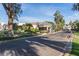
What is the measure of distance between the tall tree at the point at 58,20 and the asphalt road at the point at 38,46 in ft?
0.33

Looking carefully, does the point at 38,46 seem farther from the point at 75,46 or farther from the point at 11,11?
Result: the point at 11,11

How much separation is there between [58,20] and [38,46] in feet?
1.77

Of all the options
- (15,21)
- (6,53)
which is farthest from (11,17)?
(6,53)

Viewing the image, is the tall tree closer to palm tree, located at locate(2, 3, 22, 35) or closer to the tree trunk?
palm tree, located at locate(2, 3, 22, 35)

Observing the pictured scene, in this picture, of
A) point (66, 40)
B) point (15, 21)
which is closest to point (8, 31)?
point (15, 21)

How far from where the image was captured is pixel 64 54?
317 inches

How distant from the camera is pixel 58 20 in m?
8.19

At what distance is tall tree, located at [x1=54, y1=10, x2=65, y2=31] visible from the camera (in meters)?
8.10

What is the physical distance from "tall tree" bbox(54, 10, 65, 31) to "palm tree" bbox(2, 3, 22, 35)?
598mm

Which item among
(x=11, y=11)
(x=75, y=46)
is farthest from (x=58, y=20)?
(x=11, y=11)

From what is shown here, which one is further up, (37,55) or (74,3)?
(74,3)

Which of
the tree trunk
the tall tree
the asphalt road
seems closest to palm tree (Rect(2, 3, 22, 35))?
the tree trunk

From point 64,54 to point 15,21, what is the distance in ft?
3.19

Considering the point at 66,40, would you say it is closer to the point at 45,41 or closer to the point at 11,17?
the point at 45,41
